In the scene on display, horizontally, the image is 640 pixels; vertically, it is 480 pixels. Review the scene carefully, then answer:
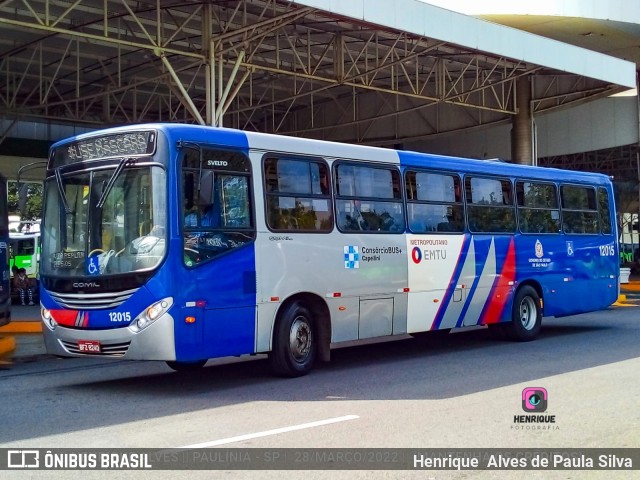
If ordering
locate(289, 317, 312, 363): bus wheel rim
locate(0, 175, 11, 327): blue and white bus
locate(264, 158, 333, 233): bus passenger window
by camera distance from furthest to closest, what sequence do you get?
locate(0, 175, 11, 327): blue and white bus → locate(289, 317, 312, 363): bus wheel rim → locate(264, 158, 333, 233): bus passenger window

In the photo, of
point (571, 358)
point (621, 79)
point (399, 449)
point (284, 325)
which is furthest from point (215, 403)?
point (621, 79)

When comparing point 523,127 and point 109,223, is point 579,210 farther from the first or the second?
point 523,127

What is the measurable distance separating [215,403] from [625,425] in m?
4.42

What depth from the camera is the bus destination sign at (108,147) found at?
1005cm

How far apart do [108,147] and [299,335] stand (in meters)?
3.57

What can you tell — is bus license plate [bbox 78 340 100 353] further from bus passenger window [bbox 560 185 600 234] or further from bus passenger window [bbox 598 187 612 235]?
bus passenger window [bbox 598 187 612 235]

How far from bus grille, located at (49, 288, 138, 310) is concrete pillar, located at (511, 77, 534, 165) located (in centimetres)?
2211

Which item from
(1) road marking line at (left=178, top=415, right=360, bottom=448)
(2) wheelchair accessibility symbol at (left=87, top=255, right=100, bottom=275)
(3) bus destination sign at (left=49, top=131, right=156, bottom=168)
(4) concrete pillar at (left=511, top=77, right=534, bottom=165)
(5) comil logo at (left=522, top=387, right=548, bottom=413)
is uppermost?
(4) concrete pillar at (left=511, top=77, right=534, bottom=165)

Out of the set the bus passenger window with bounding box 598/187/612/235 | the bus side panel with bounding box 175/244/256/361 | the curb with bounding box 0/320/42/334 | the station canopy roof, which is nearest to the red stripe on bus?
the bus passenger window with bounding box 598/187/612/235

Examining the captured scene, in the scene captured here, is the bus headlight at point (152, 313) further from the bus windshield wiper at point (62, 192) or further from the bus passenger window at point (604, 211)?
the bus passenger window at point (604, 211)

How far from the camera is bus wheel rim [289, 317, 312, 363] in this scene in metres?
11.2

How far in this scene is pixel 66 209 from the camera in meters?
10.5

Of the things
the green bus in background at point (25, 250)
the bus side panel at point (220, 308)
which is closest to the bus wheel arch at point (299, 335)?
the bus side panel at point (220, 308)

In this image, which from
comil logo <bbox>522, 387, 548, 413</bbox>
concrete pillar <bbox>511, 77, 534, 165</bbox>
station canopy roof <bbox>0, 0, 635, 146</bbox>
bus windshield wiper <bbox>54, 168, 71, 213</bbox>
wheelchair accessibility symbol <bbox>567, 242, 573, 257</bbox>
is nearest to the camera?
comil logo <bbox>522, 387, 548, 413</bbox>
